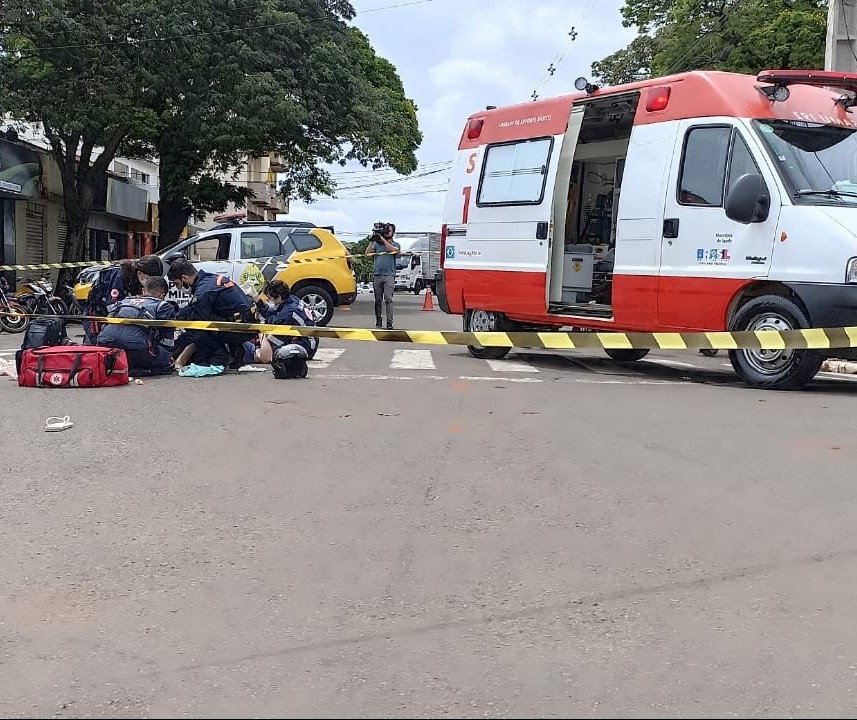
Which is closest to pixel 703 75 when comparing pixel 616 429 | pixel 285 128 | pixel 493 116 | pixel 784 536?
pixel 493 116

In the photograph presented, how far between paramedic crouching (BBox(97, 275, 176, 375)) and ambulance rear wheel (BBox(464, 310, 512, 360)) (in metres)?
4.20

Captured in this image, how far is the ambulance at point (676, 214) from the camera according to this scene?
9.18 meters

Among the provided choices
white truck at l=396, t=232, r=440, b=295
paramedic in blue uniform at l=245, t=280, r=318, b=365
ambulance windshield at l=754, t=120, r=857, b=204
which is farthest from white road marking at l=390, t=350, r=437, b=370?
white truck at l=396, t=232, r=440, b=295

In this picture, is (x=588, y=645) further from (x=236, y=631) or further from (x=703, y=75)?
(x=703, y=75)

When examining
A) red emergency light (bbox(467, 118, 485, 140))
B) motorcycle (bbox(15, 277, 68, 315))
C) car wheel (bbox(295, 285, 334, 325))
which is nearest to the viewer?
red emergency light (bbox(467, 118, 485, 140))

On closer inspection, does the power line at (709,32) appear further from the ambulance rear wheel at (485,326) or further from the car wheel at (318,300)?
the ambulance rear wheel at (485,326)

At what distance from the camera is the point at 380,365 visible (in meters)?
11.9

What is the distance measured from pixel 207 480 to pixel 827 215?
633 centimetres

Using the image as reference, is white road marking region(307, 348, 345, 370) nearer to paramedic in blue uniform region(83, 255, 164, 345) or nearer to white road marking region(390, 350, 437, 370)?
white road marking region(390, 350, 437, 370)

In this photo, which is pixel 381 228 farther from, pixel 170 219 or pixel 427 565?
pixel 170 219

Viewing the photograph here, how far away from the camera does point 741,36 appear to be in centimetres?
2673

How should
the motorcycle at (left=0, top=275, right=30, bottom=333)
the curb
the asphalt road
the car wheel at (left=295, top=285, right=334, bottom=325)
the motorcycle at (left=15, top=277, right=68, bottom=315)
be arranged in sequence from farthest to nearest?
the car wheel at (left=295, top=285, right=334, bottom=325) → the motorcycle at (left=15, top=277, right=68, bottom=315) → the motorcycle at (left=0, top=275, right=30, bottom=333) → the curb → the asphalt road

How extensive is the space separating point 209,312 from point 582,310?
441 centimetres

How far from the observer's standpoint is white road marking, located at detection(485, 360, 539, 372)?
11.5 meters
